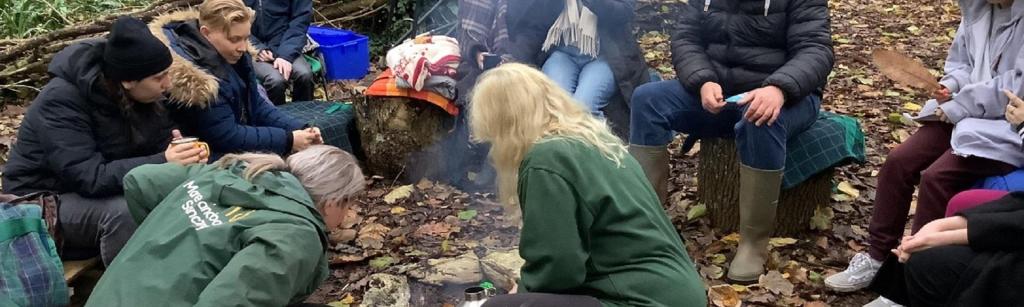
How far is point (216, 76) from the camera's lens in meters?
4.17

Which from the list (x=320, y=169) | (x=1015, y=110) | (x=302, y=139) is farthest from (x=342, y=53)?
(x=1015, y=110)

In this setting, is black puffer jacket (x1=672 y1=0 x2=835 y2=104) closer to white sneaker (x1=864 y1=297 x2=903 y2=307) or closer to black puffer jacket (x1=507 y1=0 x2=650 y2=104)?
black puffer jacket (x1=507 y1=0 x2=650 y2=104)

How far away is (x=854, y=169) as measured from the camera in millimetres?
5078

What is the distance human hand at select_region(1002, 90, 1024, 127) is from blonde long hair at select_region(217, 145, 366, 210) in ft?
8.00

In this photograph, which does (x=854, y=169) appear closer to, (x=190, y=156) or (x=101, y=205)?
(x=190, y=156)

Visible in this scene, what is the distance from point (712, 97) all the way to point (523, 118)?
61.9 inches

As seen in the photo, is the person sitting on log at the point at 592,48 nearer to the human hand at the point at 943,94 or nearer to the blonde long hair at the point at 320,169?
the human hand at the point at 943,94

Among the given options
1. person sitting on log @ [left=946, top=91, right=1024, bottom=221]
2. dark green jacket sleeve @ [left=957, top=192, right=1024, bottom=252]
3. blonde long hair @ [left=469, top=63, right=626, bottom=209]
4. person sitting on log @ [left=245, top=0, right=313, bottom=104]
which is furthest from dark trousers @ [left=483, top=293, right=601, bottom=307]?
person sitting on log @ [left=245, top=0, right=313, bottom=104]

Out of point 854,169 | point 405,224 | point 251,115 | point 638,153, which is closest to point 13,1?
point 251,115

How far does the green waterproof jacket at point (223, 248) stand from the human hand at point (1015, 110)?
257cm

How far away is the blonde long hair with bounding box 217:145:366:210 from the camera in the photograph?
2.68 meters

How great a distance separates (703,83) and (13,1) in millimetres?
6724

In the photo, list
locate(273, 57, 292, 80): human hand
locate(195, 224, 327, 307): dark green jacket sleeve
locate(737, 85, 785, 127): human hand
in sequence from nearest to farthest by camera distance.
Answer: locate(195, 224, 327, 307): dark green jacket sleeve < locate(737, 85, 785, 127): human hand < locate(273, 57, 292, 80): human hand

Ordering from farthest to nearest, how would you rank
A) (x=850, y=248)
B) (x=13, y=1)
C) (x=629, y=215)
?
(x=13, y=1)
(x=850, y=248)
(x=629, y=215)
